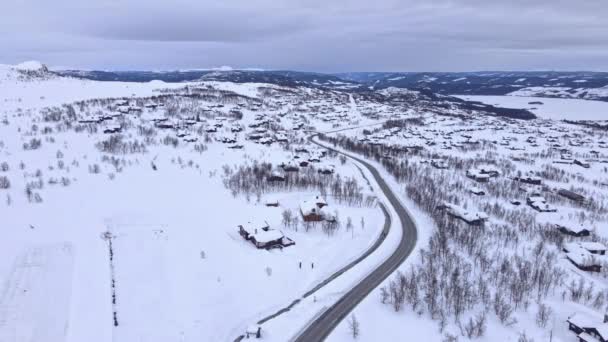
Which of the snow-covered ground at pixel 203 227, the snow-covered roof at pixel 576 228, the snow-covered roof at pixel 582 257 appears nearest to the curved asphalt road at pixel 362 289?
the snow-covered ground at pixel 203 227

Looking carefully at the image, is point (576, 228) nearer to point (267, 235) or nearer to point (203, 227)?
point (267, 235)

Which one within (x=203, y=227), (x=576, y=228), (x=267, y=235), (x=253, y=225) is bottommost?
(x=576, y=228)

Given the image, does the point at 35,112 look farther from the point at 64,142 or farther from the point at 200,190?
the point at 200,190

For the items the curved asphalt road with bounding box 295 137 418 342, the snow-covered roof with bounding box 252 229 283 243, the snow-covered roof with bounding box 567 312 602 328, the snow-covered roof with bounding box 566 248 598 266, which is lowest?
the curved asphalt road with bounding box 295 137 418 342

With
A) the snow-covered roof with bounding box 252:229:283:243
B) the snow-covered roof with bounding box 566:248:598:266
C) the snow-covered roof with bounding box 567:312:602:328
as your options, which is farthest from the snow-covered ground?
the snow-covered roof with bounding box 567:312:602:328

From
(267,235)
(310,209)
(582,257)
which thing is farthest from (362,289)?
(582,257)

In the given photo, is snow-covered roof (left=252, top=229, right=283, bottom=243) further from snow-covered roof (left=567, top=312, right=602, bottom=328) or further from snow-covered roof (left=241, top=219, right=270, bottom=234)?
snow-covered roof (left=567, top=312, right=602, bottom=328)

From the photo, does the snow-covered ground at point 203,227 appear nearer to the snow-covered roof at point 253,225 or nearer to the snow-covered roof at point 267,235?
the snow-covered roof at point 267,235

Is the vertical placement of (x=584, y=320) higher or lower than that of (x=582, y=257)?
higher
